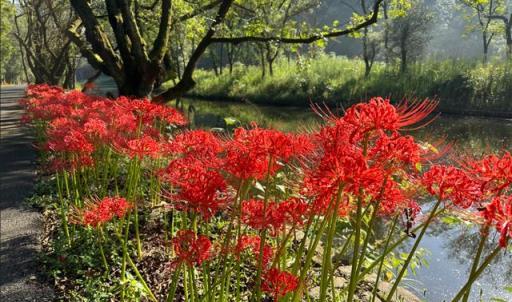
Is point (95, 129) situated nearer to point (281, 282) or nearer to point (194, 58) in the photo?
point (281, 282)

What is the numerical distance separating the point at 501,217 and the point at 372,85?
976 inches

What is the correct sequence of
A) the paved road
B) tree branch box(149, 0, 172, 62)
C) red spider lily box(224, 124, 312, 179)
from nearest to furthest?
red spider lily box(224, 124, 312, 179)
the paved road
tree branch box(149, 0, 172, 62)

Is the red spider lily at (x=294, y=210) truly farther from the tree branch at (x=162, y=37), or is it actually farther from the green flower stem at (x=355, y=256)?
the tree branch at (x=162, y=37)

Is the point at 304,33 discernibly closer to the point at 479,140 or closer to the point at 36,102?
the point at 36,102

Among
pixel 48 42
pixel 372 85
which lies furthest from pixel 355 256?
pixel 48 42

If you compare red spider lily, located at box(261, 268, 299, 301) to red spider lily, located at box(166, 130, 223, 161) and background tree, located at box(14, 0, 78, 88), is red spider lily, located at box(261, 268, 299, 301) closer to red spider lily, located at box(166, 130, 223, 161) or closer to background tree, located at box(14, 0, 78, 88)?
red spider lily, located at box(166, 130, 223, 161)

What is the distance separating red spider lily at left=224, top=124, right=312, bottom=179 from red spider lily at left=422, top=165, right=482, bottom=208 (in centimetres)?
56

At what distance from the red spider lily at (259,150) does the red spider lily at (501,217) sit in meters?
0.82

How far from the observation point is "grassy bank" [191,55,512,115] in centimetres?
2105

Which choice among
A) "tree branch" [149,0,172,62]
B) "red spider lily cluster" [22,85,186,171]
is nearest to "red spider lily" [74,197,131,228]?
"red spider lily cluster" [22,85,186,171]

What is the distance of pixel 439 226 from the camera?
8.79m

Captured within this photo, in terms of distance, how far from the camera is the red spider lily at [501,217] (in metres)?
1.36

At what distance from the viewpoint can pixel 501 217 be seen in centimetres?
141

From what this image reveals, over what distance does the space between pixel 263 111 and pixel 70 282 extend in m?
22.0
